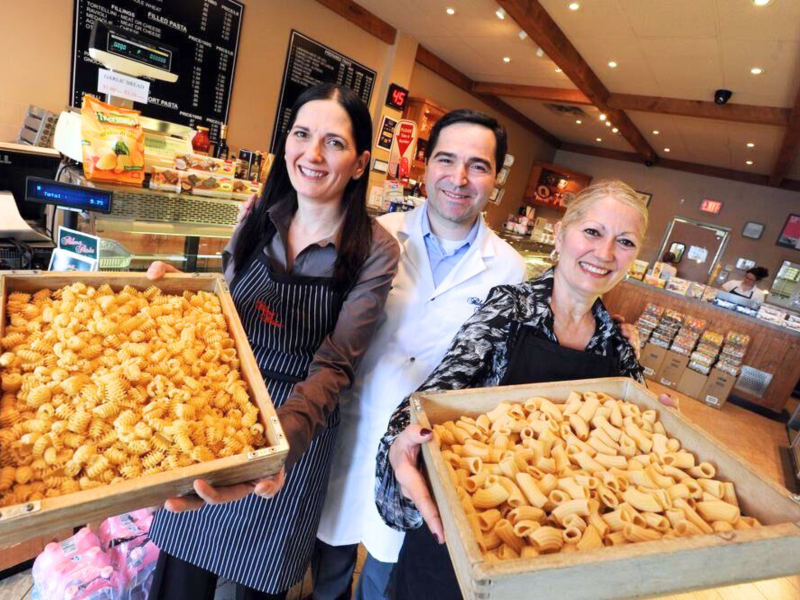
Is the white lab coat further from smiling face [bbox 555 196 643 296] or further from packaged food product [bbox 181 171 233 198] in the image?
packaged food product [bbox 181 171 233 198]

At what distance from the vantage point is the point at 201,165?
1997mm

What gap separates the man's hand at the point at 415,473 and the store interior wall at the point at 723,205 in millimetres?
10337

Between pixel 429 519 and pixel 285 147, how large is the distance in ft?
3.42

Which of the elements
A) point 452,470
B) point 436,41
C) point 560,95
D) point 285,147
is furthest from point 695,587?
point 560,95

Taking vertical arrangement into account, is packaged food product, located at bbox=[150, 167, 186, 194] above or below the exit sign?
below

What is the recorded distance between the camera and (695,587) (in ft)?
2.40

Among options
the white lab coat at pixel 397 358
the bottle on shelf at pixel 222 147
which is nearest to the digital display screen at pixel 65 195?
the white lab coat at pixel 397 358

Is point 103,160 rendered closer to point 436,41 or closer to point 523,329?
point 523,329

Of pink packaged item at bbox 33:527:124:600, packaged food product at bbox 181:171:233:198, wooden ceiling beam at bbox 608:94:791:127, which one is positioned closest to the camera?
pink packaged item at bbox 33:527:124:600

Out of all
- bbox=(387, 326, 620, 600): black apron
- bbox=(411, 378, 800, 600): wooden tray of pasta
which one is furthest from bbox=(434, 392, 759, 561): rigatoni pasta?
bbox=(387, 326, 620, 600): black apron

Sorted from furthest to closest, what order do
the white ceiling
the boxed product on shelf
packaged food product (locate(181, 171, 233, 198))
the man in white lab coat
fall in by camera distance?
the boxed product on shelf → the white ceiling → packaged food product (locate(181, 171, 233, 198)) → the man in white lab coat

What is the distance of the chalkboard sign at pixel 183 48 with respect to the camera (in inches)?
141

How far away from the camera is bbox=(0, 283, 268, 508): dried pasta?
2.28ft

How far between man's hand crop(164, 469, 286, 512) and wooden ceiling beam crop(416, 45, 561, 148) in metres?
6.38
